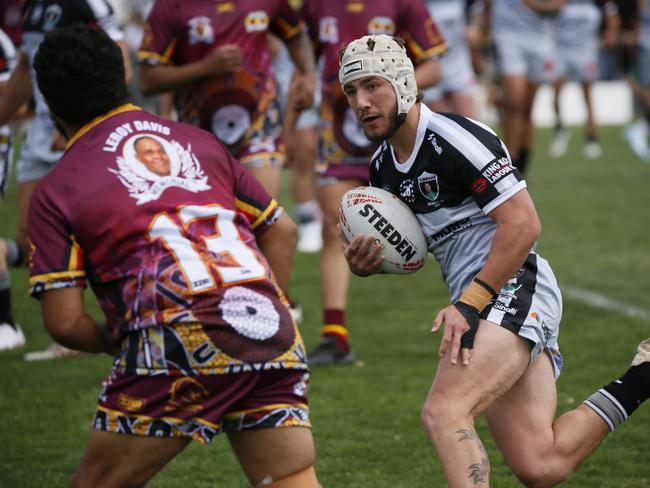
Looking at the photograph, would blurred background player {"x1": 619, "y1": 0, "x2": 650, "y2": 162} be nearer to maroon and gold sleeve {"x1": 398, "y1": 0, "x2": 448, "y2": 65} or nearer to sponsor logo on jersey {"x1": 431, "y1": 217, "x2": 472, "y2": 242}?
maroon and gold sleeve {"x1": 398, "y1": 0, "x2": 448, "y2": 65}

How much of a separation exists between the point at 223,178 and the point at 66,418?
2728mm

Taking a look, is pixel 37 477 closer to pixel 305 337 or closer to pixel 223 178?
pixel 223 178

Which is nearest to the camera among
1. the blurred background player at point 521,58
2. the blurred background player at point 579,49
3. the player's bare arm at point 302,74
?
the player's bare arm at point 302,74

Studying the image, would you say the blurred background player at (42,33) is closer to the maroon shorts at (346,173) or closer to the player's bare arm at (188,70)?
the player's bare arm at (188,70)

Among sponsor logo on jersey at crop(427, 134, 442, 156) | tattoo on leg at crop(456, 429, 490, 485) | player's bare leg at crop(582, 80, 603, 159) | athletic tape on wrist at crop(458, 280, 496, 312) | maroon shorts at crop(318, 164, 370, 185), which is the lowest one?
player's bare leg at crop(582, 80, 603, 159)

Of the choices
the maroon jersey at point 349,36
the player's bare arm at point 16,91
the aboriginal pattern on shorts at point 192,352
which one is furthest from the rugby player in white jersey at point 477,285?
the player's bare arm at point 16,91

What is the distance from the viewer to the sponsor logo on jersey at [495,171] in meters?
3.86

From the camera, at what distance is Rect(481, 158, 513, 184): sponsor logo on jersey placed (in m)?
3.86

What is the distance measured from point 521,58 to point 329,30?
22.3 feet

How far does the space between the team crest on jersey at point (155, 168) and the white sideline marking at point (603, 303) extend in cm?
490

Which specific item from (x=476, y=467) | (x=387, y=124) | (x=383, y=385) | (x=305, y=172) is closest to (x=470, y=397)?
(x=476, y=467)

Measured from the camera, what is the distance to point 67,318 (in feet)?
11.0

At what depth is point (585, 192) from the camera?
46.1 feet

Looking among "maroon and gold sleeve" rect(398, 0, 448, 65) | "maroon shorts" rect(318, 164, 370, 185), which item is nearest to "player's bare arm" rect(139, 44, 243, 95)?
"maroon shorts" rect(318, 164, 370, 185)
